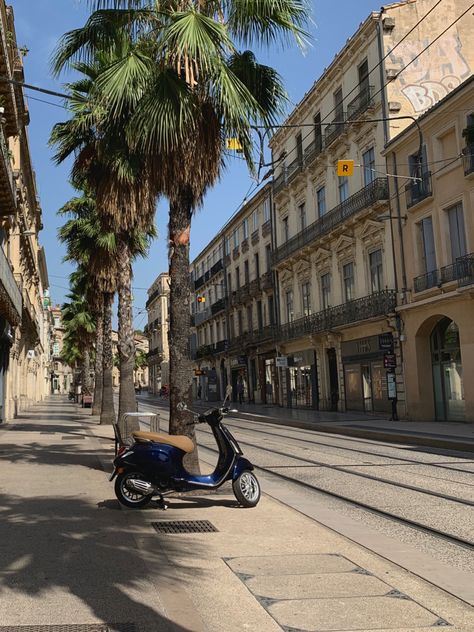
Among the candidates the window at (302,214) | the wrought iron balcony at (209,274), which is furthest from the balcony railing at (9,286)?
the wrought iron balcony at (209,274)

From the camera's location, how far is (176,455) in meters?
8.12

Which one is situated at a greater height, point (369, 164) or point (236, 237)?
point (236, 237)

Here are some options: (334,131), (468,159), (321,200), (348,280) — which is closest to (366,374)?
(348,280)

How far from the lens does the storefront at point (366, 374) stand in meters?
27.7

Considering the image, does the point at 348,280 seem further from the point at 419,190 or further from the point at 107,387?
the point at 107,387

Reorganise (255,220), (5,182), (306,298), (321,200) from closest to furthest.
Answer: (5,182) → (321,200) → (306,298) → (255,220)

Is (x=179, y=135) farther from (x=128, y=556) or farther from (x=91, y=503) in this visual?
(x=128, y=556)

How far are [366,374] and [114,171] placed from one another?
2012 centimetres

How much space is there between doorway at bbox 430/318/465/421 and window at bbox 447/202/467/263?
8.74 ft

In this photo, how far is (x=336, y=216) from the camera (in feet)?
105

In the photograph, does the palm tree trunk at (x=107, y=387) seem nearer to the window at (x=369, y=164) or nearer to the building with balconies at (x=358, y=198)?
the building with balconies at (x=358, y=198)

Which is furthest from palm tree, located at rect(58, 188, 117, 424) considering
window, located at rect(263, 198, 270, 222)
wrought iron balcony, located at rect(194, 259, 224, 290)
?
→ wrought iron balcony, located at rect(194, 259, 224, 290)

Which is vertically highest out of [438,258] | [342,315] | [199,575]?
[438,258]

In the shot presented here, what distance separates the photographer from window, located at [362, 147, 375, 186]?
28.2 m
